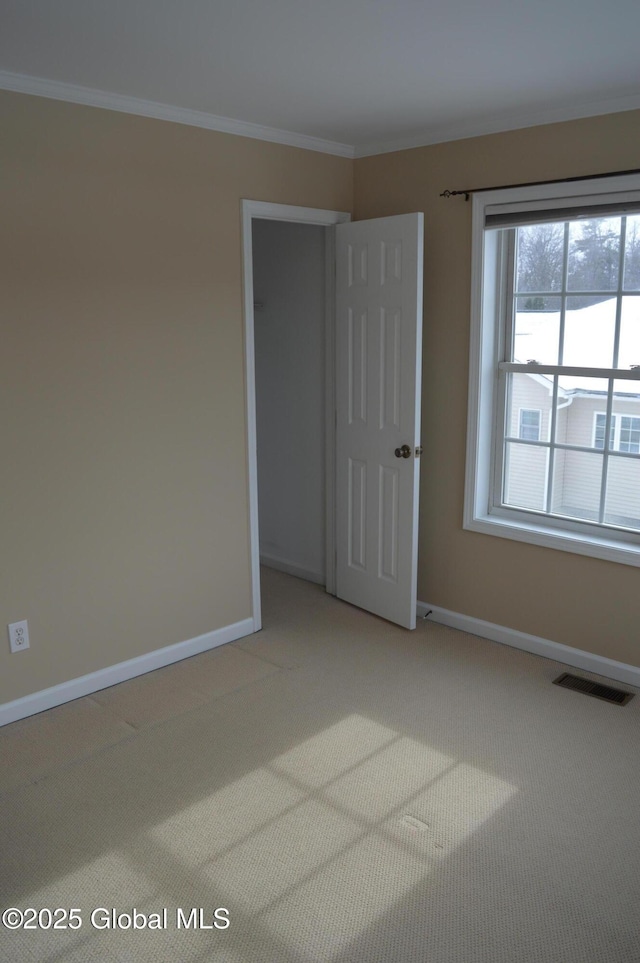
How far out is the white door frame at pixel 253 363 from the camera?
3713mm

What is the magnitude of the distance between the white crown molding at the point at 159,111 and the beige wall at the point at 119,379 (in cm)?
4

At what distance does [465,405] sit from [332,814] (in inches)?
82.0

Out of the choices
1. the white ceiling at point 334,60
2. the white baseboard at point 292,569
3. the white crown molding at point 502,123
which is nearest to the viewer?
the white ceiling at point 334,60

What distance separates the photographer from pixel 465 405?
3846 mm

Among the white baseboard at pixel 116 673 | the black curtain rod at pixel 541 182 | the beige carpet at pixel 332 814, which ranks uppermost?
the black curtain rod at pixel 541 182

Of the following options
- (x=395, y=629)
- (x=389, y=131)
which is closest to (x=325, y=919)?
(x=395, y=629)

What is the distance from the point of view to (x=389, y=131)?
12.1ft

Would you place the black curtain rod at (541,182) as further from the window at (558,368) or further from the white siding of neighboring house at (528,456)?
the white siding of neighboring house at (528,456)

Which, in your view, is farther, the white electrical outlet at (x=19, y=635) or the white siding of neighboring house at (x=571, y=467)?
the white siding of neighboring house at (x=571, y=467)

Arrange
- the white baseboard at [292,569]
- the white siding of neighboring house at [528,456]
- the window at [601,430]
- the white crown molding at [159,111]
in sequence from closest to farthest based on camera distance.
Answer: the white crown molding at [159,111] < the window at [601,430] < the white siding of neighboring house at [528,456] < the white baseboard at [292,569]

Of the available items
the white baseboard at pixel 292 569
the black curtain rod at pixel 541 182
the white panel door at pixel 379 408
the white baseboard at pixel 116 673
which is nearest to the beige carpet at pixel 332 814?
the white baseboard at pixel 116 673

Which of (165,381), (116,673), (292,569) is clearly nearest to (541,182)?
(165,381)

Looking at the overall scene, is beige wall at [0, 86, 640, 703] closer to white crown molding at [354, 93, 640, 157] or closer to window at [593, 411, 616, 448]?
white crown molding at [354, 93, 640, 157]

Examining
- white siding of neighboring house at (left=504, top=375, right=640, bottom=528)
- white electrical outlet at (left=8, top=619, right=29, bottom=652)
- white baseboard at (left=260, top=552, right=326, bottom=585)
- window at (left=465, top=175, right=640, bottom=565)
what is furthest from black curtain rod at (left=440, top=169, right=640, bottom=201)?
white electrical outlet at (left=8, top=619, right=29, bottom=652)
